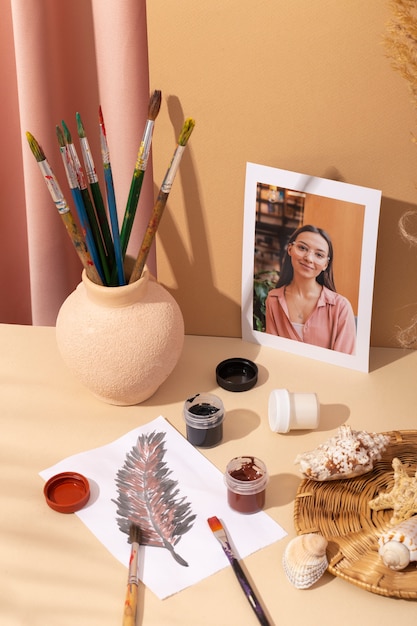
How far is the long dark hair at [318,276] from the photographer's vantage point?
40.0 inches

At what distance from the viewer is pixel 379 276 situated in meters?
1.05

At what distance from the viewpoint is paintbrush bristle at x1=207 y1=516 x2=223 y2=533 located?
84 cm

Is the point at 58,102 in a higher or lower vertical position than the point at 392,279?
higher

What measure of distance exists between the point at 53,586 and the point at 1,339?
46 cm

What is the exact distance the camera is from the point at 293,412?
95 cm

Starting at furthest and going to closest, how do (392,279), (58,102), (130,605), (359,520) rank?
(58,102) < (392,279) < (359,520) < (130,605)

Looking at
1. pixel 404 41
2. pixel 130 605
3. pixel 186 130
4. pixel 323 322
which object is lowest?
pixel 130 605

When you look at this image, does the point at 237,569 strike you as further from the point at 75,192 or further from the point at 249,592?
the point at 75,192

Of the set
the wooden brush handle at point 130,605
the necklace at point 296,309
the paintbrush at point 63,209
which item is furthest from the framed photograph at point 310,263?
the wooden brush handle at point 130,605

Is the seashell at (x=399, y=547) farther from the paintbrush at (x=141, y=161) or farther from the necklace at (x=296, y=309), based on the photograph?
the paintbrush at (x=141, y=161)

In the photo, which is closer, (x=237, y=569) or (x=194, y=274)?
(x=237, y=569)

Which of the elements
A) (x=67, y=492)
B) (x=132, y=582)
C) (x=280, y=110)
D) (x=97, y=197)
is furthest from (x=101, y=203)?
(x=132, y=582)

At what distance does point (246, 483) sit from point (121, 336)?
235mm

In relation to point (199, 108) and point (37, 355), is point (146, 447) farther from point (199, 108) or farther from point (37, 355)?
point (199, 108)
